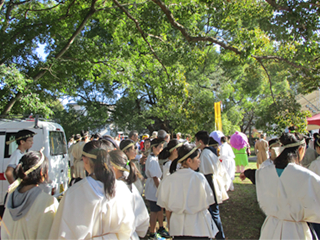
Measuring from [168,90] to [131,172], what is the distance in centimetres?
531

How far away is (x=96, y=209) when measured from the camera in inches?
72.2

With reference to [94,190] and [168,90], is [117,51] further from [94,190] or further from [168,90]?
[94,190]

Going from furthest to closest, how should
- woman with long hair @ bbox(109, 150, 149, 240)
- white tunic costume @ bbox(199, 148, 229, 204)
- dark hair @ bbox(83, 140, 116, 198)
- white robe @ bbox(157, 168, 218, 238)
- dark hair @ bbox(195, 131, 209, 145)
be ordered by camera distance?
dark hair @ bbox(195, 131, 209, 145), white tunic costume @ bbox(199, 148, 229, 204), white robe @ bbox(157, 168, 218, 238), woman with long hair @ bbox(109, 150, 149, 240), dark hair @ bbox(83, 140, 116, 198)

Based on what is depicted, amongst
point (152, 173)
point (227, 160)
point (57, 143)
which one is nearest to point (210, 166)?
point (152, 173)

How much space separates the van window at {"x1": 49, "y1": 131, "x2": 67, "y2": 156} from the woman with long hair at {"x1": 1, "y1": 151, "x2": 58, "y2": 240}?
4.71 m

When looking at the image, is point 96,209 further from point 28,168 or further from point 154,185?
point 154,185

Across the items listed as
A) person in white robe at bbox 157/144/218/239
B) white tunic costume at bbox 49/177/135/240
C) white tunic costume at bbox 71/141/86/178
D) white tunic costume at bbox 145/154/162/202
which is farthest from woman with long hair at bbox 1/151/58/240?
white tunic costume at bbox 71/141/86/178

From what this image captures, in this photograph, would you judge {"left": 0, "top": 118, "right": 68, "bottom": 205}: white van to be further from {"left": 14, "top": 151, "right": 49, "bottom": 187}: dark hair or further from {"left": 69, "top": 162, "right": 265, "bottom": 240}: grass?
{"left": 14, "top": 151, "right": 49, "bottom": 187}: dark hair

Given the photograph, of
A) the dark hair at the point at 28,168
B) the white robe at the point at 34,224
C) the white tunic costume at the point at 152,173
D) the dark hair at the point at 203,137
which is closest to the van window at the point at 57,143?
the white tunic costume at the point at 152,173

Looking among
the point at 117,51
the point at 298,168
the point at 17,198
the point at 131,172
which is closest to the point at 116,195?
the point at 131,172

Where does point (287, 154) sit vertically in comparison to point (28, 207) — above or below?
above

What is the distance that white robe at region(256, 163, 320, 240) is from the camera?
2.30 metres

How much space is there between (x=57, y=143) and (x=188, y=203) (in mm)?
5465

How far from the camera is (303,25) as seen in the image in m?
4.72
